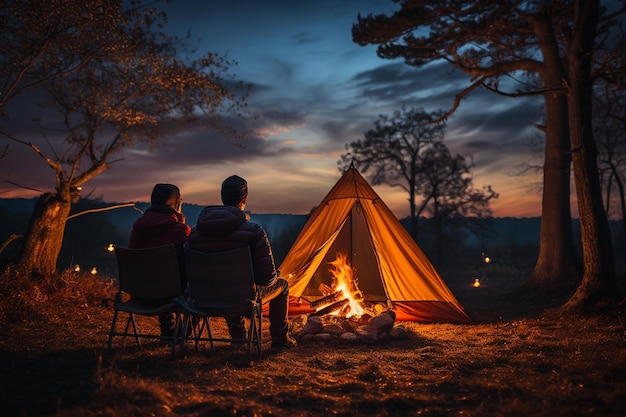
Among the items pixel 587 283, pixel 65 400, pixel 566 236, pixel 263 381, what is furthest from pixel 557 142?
pixel 65 400

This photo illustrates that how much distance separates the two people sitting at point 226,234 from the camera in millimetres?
4031

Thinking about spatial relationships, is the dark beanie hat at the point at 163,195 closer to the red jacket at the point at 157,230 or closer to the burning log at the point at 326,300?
the red jacket at the point at 157,230

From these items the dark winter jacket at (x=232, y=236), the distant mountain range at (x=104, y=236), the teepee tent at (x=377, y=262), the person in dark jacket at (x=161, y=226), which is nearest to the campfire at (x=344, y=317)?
the teepee tent at (x=377, y=262)

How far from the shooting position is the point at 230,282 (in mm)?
3902

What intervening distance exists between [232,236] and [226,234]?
0.05 m

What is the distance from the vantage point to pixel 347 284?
23.1 ft

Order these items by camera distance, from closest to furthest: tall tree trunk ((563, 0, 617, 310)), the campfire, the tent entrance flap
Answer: the campfire
tall tree trunk ((563, 0, 617, 310))
the tent entrance flap

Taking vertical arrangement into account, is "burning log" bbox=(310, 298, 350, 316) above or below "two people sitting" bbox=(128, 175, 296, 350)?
below

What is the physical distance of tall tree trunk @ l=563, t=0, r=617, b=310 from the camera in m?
6.27

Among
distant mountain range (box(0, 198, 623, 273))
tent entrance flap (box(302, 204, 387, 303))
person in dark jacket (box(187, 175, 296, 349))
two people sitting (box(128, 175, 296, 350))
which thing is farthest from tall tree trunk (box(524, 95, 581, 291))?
distant mountain range (box(0, 198, 623, 273))

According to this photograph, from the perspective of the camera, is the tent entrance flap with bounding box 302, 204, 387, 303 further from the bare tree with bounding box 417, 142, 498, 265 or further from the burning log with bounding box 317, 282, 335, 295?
the bare tree with bounding box 417, 142, 498, 265

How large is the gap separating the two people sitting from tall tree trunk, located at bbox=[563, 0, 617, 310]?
407cm

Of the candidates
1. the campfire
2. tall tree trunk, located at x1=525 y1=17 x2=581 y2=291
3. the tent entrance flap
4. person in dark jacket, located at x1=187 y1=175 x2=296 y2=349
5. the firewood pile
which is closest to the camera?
person in dark jacket, located at x1=187 y1=175 x2=296 y2=349

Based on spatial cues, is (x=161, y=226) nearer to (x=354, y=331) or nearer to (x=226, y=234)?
(x=226, y=234)
